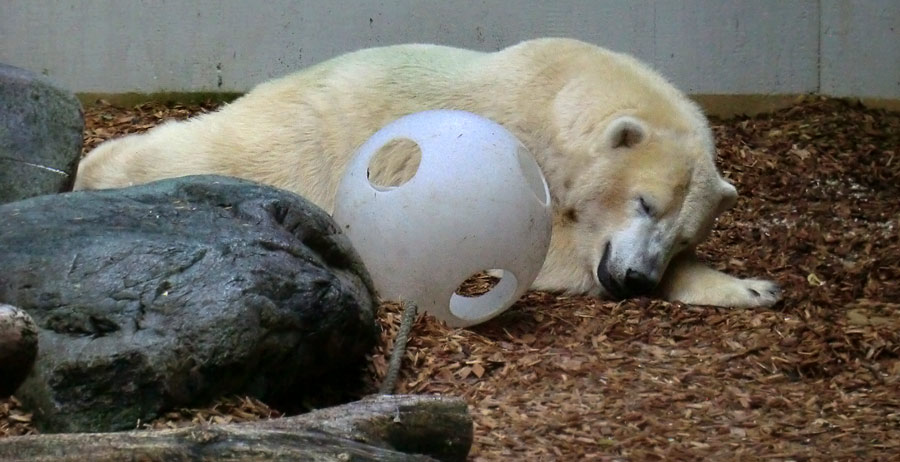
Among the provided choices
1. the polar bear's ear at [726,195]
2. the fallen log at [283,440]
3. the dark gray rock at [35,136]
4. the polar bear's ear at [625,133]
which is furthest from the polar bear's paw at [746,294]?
the dark gray rock at [35,136]

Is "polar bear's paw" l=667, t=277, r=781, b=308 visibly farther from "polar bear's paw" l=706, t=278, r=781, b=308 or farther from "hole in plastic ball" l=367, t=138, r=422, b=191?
"hole in plastic ball" l=367, t=138, r=422, b=191

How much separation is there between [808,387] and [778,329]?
1.97ft

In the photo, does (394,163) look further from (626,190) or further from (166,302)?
(166,302)

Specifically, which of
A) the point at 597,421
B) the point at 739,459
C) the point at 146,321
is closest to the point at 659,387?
the point at 597,421

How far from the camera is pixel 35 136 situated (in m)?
4.08

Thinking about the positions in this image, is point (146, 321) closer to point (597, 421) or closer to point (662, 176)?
point (597, 421)

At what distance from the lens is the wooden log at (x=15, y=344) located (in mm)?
2508

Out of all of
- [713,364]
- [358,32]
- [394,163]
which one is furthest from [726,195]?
[358,32]

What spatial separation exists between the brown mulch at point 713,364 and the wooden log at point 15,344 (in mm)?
114

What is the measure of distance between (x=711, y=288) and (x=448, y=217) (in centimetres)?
148

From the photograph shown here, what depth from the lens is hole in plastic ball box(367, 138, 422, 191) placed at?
454 centimetres

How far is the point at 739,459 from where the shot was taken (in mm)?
2867

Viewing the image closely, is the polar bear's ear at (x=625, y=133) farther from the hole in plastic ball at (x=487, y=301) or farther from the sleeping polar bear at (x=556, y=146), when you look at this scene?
the hole in plastic ball at (x=487, y=301)

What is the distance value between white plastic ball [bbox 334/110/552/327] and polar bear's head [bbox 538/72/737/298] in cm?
75
